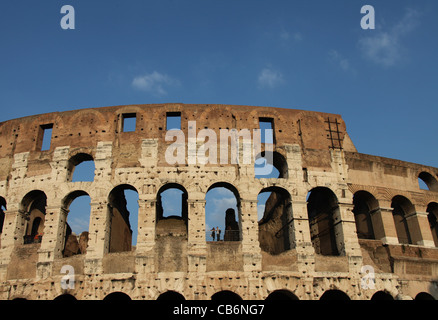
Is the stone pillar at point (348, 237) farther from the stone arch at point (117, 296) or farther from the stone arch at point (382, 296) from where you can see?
the stone arch at point (117, 296)

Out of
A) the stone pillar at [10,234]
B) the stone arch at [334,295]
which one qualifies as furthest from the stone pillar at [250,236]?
the stone pillar at [10,234]

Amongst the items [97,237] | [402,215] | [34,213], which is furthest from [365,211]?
[34,213]

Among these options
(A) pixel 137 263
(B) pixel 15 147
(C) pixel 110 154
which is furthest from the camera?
(B) pixel 15 147

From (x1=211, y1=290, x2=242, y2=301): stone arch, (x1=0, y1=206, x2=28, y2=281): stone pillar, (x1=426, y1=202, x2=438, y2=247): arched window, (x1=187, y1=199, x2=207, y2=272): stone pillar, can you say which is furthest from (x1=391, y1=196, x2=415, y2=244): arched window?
(x1=0, y1=206, x2=28, y2=281): stone pillar

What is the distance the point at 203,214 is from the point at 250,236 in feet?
6.38

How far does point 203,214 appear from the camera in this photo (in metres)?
15.6

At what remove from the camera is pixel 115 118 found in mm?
17344

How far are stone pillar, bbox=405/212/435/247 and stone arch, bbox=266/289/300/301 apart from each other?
248 inches

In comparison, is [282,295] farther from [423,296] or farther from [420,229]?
[420,229]

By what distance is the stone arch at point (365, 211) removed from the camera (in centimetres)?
1738

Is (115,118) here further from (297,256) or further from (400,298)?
(400,298)

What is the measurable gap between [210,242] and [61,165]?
6.81 metres
